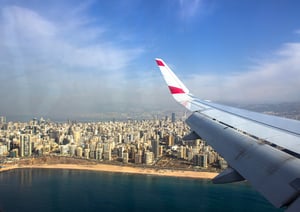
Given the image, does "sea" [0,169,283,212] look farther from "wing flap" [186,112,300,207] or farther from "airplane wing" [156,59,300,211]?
"wing flap" [186,112,300,207]

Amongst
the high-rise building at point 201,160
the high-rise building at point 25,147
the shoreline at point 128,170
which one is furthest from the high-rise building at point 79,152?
the high-rise building at point 201,160

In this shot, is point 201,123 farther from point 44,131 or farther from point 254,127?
point 44,131

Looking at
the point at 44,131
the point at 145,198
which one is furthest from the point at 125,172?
the point at 44,131

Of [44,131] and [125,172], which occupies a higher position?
[44,131]

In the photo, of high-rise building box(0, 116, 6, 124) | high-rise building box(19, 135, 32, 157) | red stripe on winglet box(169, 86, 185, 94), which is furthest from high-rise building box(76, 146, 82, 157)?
high-rise building box(0, 116, 6, 124)

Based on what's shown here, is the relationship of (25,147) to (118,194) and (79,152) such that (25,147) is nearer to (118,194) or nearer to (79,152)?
(79,152)

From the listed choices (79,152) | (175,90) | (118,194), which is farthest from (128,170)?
(175,90)
